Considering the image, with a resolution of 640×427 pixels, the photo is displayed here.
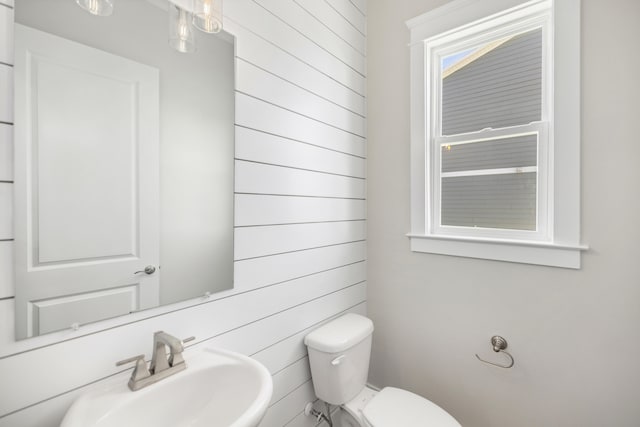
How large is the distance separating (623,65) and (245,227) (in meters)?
1.60

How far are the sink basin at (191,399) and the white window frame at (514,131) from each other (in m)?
1.14

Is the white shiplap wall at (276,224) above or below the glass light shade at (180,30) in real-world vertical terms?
Result: below

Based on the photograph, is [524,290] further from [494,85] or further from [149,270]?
[149,270]

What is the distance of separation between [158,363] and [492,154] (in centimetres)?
167

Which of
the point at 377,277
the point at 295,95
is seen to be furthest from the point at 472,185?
the point at 295,95

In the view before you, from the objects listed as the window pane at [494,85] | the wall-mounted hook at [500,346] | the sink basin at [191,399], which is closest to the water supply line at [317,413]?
the sink basin at [191,399]

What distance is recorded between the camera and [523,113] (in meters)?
1.41

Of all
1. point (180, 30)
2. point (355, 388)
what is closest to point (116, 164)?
point (180, 30)

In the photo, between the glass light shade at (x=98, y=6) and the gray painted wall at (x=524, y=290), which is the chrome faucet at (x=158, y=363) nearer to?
the glass light shade at (x=98, y=6)

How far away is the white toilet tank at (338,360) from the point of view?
1362mm

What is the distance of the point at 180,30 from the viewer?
0.95m

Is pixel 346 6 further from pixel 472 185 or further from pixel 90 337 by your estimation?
pixel 90 337

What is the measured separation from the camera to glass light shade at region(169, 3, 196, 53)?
934 millimetres

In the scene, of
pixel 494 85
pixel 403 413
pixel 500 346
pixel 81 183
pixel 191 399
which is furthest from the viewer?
pixel 494 85
